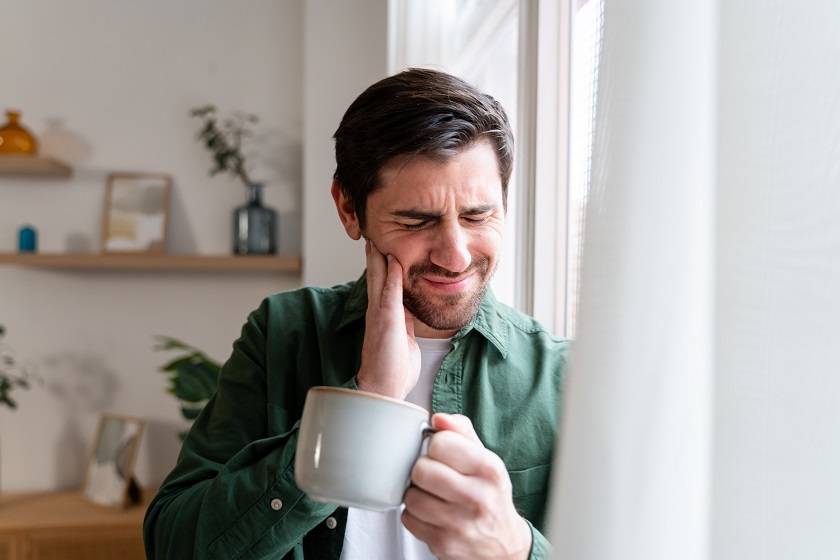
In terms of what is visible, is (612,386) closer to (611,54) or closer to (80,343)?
(611,54)

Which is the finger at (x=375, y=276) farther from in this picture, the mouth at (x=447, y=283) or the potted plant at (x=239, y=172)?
the potted plant at (x=239, y=172)

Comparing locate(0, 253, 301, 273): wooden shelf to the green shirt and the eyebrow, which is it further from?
the eyebrow

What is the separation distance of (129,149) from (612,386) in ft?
11.0

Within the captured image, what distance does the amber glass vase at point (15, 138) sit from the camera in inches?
122

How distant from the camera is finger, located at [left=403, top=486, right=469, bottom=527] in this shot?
56cm

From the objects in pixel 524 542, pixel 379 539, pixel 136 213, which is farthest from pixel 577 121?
pixel 136 213

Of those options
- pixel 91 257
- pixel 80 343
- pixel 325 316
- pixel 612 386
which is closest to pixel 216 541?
pixel 325 316

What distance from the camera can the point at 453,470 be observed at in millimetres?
550

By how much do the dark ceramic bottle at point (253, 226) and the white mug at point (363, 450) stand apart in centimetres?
A: 270

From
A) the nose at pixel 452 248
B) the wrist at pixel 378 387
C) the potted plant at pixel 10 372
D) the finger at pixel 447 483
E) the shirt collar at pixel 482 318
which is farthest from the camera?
the potted plant at pixel 10 372

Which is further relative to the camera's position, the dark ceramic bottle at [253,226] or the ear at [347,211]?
the dark ceramic bottle at [253,226]

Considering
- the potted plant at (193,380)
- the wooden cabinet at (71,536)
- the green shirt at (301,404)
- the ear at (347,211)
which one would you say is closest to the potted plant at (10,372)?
the wooden cabinet at (71,536)

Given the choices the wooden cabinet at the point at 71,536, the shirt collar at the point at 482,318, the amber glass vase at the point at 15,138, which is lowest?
the wooden cabinet at the point at 71,536

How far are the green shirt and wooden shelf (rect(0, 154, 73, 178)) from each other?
2223 mm
